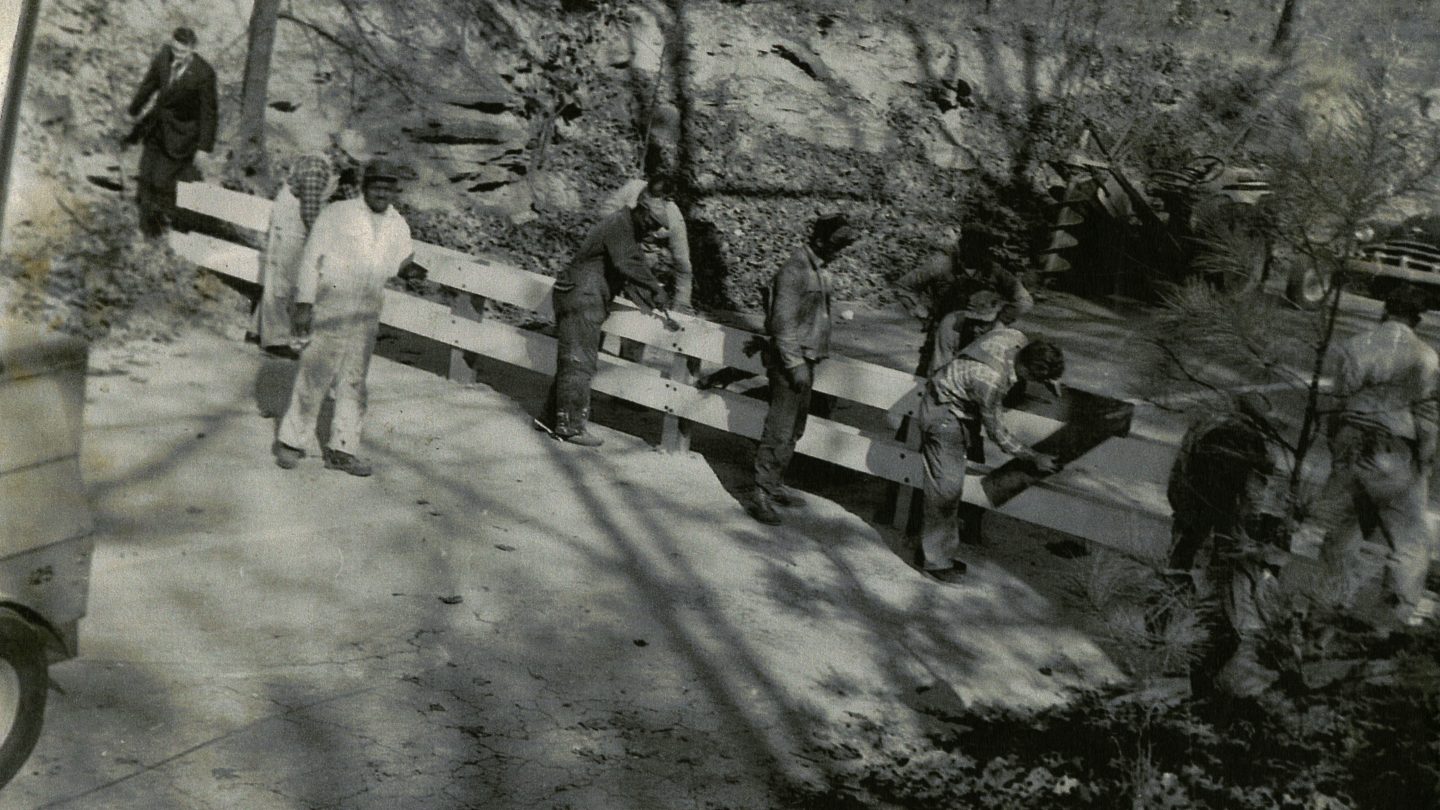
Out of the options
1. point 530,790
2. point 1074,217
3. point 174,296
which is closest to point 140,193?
point 174,296

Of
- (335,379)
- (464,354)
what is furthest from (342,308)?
(464,354)

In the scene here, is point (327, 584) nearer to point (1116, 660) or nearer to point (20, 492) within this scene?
point (20, 492)

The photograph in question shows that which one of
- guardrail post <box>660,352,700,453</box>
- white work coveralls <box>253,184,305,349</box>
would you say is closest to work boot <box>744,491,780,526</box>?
guardrail post <box>660,352,700,453</box>

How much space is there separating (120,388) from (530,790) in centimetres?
246

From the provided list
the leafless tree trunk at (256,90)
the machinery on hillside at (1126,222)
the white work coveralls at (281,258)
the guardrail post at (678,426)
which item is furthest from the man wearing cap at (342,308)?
the machinery on hillside at (1126,222)

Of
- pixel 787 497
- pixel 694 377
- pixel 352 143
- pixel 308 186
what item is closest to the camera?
pixel 787 497

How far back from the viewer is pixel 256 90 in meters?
6.04

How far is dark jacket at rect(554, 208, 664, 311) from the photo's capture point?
6734 mm

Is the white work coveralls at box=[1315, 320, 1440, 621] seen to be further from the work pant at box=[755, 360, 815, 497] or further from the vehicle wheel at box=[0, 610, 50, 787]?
the vehicle wheel at box=[0, 610, 50, 787]

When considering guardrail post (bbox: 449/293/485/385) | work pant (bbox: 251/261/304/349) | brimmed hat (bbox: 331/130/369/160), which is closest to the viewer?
work pant (bbox: 251/261/304/349)

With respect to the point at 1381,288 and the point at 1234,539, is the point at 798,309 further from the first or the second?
the point at 1381,288

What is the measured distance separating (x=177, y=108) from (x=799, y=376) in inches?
113

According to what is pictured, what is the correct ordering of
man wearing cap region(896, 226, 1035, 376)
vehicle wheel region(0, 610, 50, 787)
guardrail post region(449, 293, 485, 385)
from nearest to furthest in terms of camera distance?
1. vehicle wheel region(0, 610, 50, 787)
2. man wearing cap region(896, 226, 1035, 376)
3. guardrail post region(449, 293, 485, 385)

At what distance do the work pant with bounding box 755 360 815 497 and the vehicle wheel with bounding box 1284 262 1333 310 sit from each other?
2761mm
